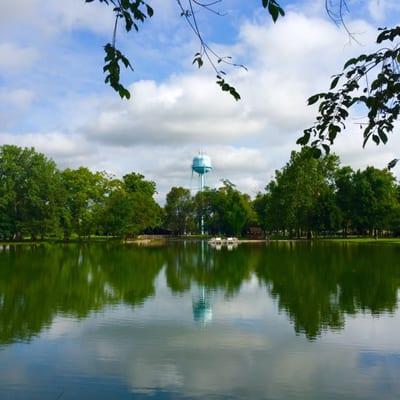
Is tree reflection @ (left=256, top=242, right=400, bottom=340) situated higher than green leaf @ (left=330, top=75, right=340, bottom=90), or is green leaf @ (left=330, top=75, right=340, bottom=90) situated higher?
green leaf @ (left=330, top=75, right=340, bottom=90)

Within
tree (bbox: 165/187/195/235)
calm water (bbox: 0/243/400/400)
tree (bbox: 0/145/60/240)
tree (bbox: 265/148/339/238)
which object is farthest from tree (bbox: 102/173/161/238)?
calm water (bbox: 0/243/400/400)

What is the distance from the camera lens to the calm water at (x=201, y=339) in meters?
8.05

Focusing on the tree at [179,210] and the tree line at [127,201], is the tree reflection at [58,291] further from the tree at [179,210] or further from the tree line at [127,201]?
the tree at [179,210]

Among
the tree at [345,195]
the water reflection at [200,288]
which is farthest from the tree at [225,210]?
the water reflection at [200,288]

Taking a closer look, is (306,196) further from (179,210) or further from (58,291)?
(58,291)

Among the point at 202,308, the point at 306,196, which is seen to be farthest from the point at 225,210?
the point at 202,308

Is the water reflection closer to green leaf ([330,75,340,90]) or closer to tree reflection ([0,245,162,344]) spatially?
tree reflection ([0,245,162,344])

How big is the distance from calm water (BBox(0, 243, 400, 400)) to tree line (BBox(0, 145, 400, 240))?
136 ft

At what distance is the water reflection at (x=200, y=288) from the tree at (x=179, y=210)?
72.5 m

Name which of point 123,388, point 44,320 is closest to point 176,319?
point 44,320

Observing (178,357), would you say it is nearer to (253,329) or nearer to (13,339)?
(253,329)

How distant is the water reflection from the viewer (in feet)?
45.5

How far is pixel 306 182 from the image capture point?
7231 centimetres

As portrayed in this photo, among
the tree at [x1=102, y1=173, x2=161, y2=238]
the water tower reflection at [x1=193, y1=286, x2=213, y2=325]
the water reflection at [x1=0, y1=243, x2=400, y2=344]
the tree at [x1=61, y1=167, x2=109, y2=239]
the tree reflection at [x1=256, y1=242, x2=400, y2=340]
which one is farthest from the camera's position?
the tree at [x1=102, y1=173, x2=161, y2=238]
